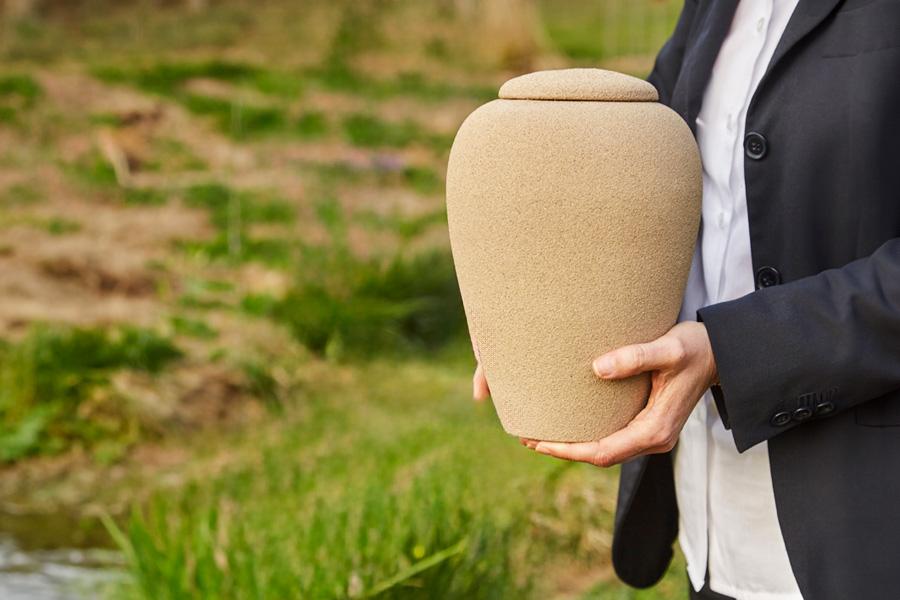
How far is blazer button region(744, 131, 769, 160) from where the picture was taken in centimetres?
127

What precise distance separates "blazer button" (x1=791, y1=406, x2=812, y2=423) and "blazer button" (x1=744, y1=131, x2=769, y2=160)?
0.85 ft

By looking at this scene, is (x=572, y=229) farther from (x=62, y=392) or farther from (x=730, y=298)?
(x=62, y=392)

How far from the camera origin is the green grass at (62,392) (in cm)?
432

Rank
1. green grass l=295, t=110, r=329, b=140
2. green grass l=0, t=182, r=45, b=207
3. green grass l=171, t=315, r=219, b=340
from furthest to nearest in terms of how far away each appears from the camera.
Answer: green grass l=295, t=110, r=329, b=140
green grass l=0, t=182, r=45, b=207
green grass l=171, t=315, r=219, b=340

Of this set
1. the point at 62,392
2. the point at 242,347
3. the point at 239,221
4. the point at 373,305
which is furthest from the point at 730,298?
the point at 239,221

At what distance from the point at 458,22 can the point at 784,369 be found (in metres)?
11.1

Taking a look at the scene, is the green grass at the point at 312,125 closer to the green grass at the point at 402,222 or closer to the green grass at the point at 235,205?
the green grass at the point at 235,205

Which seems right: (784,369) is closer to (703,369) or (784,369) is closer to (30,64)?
(703,369)

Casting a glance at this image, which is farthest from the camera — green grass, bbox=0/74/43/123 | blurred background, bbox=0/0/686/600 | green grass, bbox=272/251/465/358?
green grass, bbox=0/74/43/123

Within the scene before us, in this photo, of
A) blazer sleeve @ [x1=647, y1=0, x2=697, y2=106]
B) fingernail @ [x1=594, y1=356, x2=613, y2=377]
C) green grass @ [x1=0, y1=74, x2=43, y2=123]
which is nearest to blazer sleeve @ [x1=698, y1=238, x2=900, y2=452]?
fingernail @ [x1=594, y1=356, x2=613, y2=377]

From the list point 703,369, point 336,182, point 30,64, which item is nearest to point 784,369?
point 703,369

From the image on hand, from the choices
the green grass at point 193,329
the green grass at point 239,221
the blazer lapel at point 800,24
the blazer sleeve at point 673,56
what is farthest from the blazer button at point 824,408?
the green grass at point 239,221

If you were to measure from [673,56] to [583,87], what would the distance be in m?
0.38

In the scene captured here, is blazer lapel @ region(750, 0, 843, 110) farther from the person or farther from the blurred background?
the blurred background
